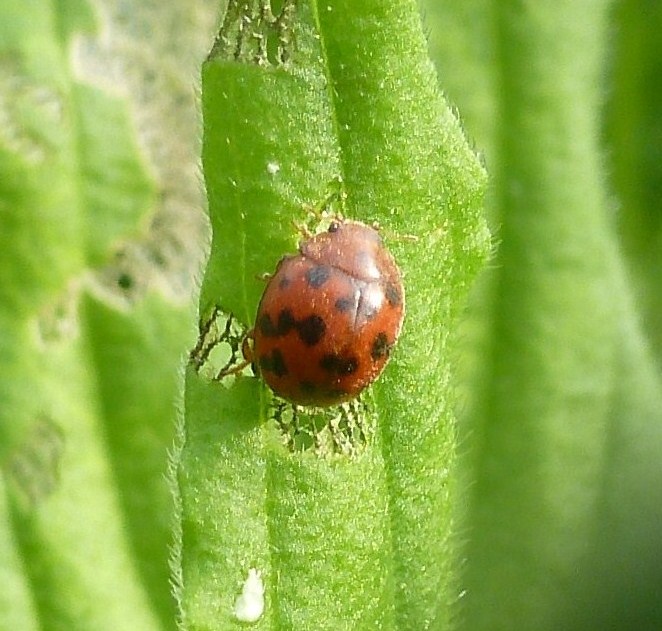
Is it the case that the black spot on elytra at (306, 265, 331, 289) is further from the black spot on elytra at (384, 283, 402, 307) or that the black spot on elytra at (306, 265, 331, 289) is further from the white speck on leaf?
the white speck on leaf

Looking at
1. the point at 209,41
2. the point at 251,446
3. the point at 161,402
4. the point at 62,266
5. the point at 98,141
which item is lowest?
the point at 251,446

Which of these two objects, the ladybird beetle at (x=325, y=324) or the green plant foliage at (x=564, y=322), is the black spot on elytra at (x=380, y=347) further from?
the green plant foliage at (x=564, y=322)

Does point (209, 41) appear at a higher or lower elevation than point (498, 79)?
higher

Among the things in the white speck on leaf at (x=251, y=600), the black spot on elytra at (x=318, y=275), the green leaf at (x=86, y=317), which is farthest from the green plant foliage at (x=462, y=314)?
the white speck on leaf at (x=251, y=600)

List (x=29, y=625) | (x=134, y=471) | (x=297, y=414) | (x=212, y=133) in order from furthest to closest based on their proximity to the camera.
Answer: (x=134, y=471)
(x=29, y=625)
(x=297, y=414)
(x=212, y=133)

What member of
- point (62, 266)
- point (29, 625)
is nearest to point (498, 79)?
point (62, 266)

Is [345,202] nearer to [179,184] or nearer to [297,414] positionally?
[297,414]

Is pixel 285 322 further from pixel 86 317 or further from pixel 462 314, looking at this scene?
pixel 86 317
